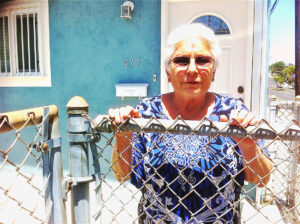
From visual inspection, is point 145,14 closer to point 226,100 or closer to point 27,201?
point 226,100

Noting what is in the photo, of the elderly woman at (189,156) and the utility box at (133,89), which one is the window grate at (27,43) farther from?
the elderly woman at (189,156)

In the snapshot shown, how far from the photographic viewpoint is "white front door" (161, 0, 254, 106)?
345 cm

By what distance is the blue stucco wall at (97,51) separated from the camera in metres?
3.70

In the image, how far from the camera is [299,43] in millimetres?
4676

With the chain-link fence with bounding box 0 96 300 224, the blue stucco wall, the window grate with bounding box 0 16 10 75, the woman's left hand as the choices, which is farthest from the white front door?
the window grate with bounding box 0 16 10 75

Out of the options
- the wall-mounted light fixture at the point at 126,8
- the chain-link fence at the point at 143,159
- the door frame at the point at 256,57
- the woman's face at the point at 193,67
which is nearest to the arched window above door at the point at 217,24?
the door frame at the point at 256,57

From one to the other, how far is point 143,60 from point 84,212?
2907mm

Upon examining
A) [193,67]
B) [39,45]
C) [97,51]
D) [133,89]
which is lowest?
[133,89]

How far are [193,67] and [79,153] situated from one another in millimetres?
739

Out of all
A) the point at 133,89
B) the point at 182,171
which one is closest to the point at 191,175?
the point at 182,171

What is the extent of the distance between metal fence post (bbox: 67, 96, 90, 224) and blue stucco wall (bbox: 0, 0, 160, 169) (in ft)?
8.86

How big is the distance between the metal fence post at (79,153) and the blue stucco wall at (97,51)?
8.86 feet

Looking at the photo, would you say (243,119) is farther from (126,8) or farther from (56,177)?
(126,8)

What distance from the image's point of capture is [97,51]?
3932mm
